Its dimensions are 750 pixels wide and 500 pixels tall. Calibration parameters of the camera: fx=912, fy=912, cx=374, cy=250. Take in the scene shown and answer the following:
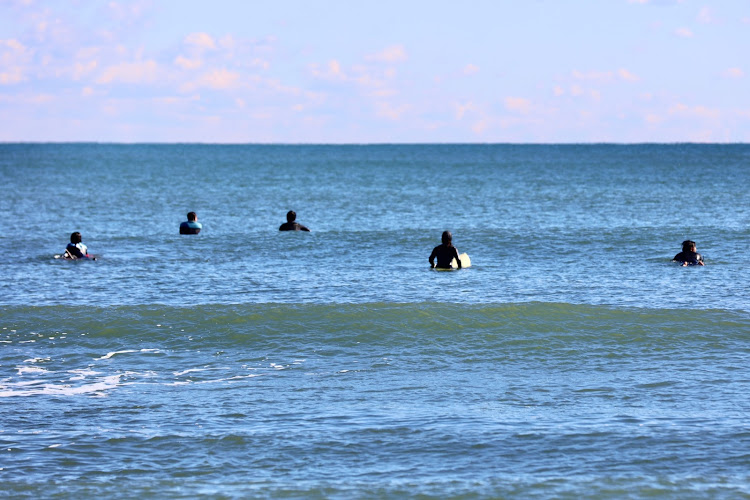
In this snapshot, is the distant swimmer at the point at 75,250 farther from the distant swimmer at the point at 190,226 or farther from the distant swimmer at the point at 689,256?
the distant swimmer at the point at 689,256

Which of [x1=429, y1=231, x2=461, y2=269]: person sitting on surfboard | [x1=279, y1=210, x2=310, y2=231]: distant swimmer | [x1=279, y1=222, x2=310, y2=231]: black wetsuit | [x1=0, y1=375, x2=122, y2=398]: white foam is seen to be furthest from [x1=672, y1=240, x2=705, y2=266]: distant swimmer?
[x1=0, y1=375, x2=122, y2=398]: white foam

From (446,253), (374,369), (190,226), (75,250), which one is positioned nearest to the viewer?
(374,369)

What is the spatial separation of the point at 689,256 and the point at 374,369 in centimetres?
1324

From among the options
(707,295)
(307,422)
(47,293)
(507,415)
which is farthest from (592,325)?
(47,293)

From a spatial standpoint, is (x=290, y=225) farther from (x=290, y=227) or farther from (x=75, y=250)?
(x=75, y=250)

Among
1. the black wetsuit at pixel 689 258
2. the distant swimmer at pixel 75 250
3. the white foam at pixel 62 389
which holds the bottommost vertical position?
the white foam at pixel 62 389

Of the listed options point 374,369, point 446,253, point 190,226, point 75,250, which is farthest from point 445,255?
point 190,226

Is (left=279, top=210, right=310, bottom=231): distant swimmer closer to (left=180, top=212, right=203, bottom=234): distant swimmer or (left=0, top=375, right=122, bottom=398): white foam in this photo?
(left=180, top=212, right=203, bottom=234): distant swimmer

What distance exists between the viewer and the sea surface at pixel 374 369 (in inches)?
392

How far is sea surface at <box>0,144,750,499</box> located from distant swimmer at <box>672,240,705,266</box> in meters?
0.52

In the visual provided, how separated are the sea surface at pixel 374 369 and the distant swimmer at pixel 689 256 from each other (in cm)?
52

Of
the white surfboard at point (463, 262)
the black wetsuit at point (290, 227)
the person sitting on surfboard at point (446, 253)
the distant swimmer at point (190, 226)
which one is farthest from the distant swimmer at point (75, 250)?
the white surfboard at point (463, 262)

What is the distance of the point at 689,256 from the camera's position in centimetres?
2467

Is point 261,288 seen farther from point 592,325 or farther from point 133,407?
point 133,407
